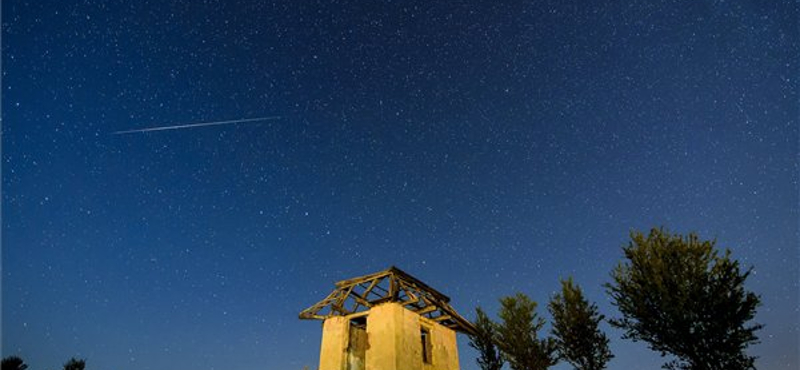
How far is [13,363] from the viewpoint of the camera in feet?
80.5

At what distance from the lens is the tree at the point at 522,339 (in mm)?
19609

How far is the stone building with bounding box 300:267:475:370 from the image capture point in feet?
47.3

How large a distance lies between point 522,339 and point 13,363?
31.7 metres

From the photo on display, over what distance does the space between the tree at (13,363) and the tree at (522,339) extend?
30151 mm

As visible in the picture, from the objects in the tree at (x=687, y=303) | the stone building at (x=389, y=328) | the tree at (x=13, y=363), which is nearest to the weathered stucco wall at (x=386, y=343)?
the stone building at (x=389, y=328)

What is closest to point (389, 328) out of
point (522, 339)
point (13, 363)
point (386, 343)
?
point (386, 343)

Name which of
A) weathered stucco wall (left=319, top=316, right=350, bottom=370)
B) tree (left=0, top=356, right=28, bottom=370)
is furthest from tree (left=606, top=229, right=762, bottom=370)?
tree (left=0, top=356, right=28, bottom=370)

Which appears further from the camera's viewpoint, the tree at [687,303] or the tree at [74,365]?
the tree at [74,365]

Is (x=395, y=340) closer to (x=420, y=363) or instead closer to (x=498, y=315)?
(x=420, y=363)

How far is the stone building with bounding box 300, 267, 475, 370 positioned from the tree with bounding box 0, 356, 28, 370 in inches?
879

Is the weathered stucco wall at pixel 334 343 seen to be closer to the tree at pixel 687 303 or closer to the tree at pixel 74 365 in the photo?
the tree at pixel 687 303

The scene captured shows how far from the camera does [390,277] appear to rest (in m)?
15.8

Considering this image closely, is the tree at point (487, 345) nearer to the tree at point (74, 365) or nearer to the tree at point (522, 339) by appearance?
the tree at point (522, 339)

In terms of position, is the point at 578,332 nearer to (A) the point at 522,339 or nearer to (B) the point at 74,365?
(A) the point at 522,339
